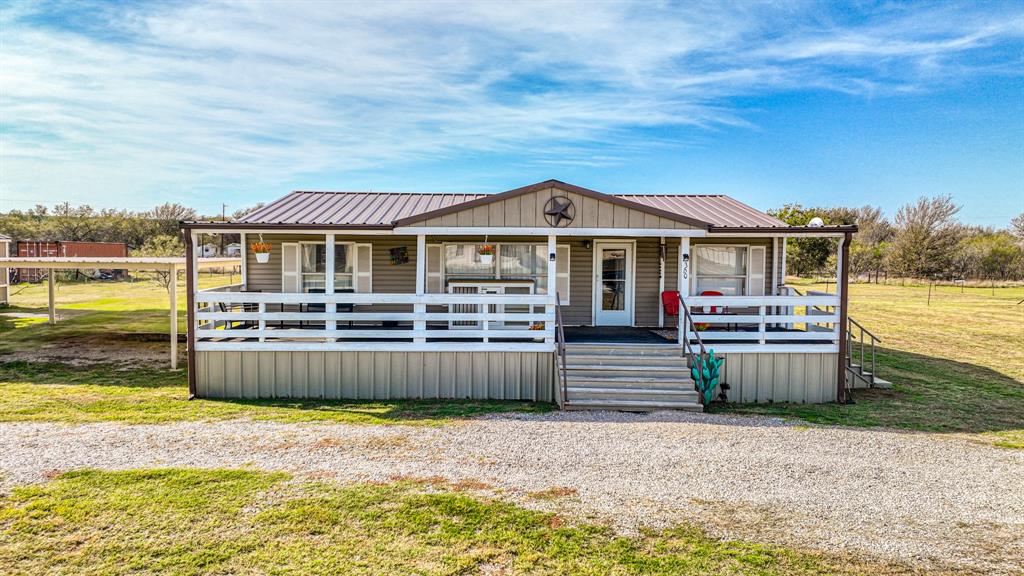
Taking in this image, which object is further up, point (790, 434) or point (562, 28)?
point (562, 28)

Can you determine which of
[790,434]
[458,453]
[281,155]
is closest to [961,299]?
[790,434]

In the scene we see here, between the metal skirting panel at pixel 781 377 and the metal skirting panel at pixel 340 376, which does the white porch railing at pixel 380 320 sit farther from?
the metal skirting panel at pixel 781 377

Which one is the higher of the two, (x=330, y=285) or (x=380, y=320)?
(x=330, y=285)

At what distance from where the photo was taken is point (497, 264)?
1182cm

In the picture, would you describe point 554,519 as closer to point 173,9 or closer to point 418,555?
point 418,555

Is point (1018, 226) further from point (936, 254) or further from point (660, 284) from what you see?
point (660, 284)

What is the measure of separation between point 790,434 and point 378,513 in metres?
5.31

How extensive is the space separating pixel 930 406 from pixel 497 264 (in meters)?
7.79

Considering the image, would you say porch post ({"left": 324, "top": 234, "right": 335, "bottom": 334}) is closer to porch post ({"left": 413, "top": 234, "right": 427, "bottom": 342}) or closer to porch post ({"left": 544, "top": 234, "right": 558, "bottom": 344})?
porch post ({"left": 413, "top": 234, "right": 427, "bottom": 342})

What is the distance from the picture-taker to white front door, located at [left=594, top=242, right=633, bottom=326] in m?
12.1

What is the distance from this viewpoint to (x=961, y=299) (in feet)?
91.1

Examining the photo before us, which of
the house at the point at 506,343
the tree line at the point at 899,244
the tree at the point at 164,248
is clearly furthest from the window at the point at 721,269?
the tree at the point at 164,248

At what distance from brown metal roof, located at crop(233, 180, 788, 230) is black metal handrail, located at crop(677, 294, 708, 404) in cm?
149

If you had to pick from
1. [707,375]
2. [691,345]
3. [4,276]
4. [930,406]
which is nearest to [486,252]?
[691,345]
